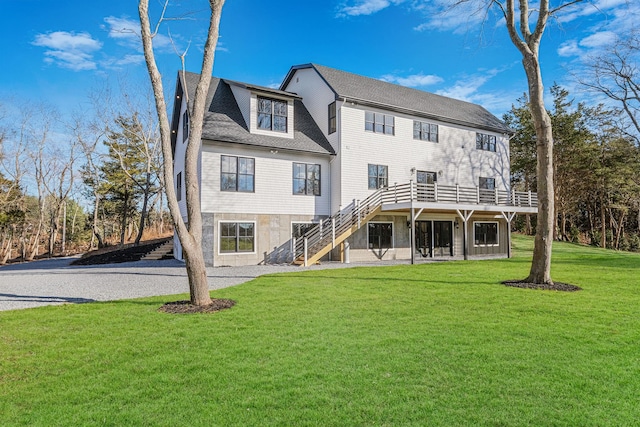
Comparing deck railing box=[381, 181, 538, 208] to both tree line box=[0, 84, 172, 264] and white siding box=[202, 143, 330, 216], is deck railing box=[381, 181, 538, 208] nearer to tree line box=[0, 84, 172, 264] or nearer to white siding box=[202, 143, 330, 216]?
white siding box=[202, 143, 330, 216]

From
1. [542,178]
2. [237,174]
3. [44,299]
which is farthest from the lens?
[237,174]

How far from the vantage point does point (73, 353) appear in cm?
481

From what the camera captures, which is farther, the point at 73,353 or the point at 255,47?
the point at 255,47

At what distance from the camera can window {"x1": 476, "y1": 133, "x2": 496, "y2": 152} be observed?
21.9m

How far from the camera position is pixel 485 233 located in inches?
854

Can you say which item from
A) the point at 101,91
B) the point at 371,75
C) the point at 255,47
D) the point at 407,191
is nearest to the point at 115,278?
the point at 255,47

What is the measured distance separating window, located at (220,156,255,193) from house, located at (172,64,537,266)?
0.14 feet

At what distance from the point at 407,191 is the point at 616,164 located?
25.3 metres

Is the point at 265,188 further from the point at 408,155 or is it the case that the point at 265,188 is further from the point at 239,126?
the point at 408,155

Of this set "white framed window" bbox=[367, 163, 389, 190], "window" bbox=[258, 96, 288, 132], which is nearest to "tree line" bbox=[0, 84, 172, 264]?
"window" bbox=[258, 96, 288, 132]

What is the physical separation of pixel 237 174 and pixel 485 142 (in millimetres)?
15282

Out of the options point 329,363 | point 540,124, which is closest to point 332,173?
point 540,124

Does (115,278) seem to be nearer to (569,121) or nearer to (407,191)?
(407,191)

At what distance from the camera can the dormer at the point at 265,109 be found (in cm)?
1644
